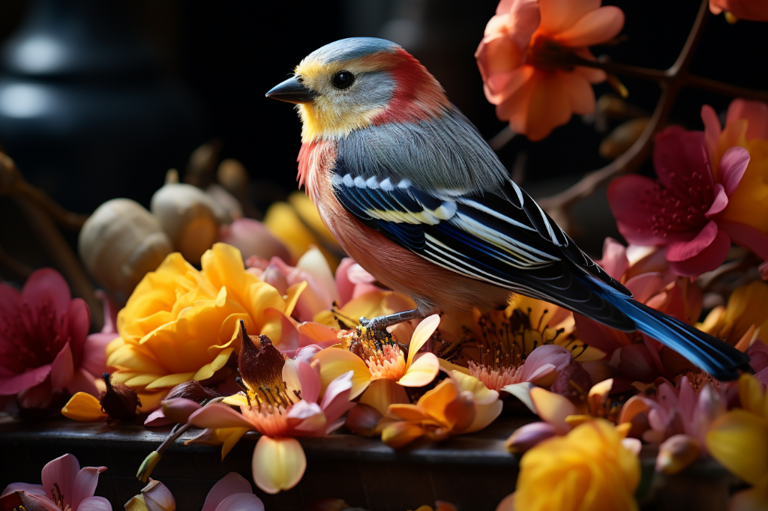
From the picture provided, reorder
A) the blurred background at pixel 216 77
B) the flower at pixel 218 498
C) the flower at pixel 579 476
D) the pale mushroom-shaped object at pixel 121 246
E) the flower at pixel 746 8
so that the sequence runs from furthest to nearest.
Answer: the blurred background at pixel 216 77, the pale mushroom-shaped object at pixel 121 246, the flower at pixel 746 8, the flower at pixel 218 498, the flower at pixel 579 476

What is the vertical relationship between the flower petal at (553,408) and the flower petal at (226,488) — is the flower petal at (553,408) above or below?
above

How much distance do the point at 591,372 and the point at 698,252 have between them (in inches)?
5.7

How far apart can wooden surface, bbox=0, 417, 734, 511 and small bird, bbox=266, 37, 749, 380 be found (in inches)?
4.5

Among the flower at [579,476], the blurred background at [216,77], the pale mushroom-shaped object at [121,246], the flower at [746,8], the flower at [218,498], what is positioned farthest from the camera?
the blurred background at [216,77]

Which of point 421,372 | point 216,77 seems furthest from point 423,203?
point 216,77

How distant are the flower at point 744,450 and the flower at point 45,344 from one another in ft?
1.76

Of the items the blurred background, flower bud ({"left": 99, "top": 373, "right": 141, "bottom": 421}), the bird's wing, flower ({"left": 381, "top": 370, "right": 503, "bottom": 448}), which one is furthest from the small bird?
the blurred background

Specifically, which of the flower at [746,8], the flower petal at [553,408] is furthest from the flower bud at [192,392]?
the flower at [746,8]

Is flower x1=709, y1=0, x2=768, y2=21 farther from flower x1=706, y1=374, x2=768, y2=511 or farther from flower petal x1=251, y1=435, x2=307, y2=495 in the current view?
flower petal x1=251, y1=435, x2=307, y2=495

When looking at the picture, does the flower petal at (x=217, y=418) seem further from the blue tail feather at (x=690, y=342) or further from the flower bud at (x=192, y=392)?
the blue tail feather at (x=690, y=342)

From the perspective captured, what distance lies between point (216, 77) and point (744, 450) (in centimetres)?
178

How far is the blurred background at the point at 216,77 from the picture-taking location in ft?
3.51

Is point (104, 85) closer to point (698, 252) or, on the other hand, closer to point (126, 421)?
point (126, 421)

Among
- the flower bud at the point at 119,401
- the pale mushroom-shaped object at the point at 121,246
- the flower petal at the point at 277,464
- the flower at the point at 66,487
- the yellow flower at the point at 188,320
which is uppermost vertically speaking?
the pale mushroom-shaped object at the point at 121,246
